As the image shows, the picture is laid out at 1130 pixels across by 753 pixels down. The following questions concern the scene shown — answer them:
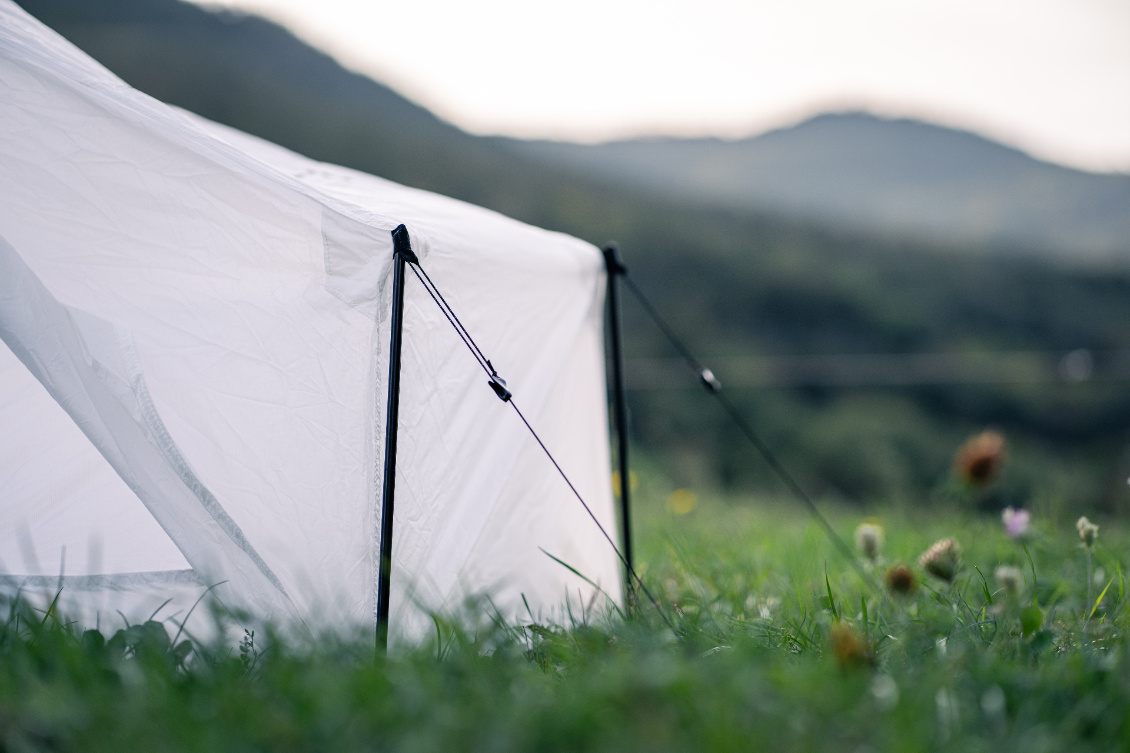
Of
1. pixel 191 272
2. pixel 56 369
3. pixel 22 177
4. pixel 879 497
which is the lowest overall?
pixel 879 497

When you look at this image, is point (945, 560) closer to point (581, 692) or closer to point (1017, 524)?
point (1017, 524)

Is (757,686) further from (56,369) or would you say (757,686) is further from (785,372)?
(785,372)

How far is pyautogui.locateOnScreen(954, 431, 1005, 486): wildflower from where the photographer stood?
5.93 feet

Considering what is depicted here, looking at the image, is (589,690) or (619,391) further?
(619,391)

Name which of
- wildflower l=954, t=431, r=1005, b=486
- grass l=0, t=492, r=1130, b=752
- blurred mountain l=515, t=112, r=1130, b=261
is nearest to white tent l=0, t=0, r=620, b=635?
grass l=0, t=492, r=1130, b=752

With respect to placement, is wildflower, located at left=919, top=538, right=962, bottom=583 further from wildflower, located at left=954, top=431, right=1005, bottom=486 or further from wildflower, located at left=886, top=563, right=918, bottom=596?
wildflower, located at left=954, top=431, right=1005, bottom=486

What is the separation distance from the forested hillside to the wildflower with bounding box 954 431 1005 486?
9.75ft

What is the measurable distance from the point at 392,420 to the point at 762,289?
9.64 metres

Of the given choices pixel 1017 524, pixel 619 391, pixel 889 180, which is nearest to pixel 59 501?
pixel 619 391

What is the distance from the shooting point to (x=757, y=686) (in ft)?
2.47

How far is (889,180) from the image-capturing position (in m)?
17.5

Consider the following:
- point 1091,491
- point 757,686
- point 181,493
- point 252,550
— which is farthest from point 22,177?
point 1091,491

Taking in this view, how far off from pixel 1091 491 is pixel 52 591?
684cm

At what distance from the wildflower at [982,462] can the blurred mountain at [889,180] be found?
12.6 m
